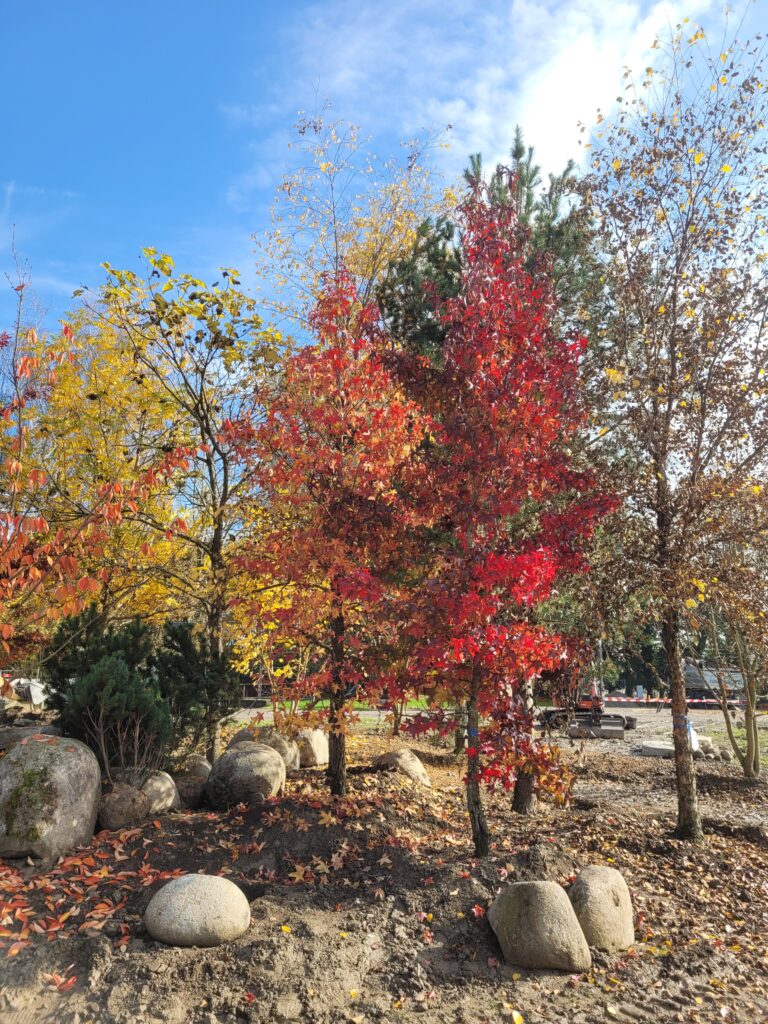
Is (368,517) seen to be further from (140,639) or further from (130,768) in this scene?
(140,639)

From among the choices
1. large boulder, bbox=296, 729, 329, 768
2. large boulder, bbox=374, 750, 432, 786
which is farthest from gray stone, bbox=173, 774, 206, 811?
large boulder, bbox=374, 750, 432, 786

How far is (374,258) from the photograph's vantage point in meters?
13.9

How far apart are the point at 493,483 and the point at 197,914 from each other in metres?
4.08

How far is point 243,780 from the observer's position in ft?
25.2

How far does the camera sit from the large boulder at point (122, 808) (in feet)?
22.4

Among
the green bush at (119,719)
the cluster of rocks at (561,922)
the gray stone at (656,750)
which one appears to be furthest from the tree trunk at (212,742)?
the gray stone at (656,750)

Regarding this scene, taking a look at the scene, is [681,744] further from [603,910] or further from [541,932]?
[541,932]

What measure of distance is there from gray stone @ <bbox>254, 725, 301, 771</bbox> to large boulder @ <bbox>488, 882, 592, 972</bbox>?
498 centimetres

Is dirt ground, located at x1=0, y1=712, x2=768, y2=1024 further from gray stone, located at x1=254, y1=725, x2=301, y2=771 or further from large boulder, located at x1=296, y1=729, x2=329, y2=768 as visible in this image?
large boulder, located at x1=296, y1=729, x2=329, y2=768

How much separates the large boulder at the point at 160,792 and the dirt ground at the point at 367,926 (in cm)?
43

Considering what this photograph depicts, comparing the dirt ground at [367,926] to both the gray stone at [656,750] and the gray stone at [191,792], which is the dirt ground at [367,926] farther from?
the gray stone at [656,750]

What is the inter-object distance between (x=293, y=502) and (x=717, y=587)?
15.1 ft

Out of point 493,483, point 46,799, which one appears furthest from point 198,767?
→ point 493,483

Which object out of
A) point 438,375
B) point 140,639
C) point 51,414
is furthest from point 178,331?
point 438,375
